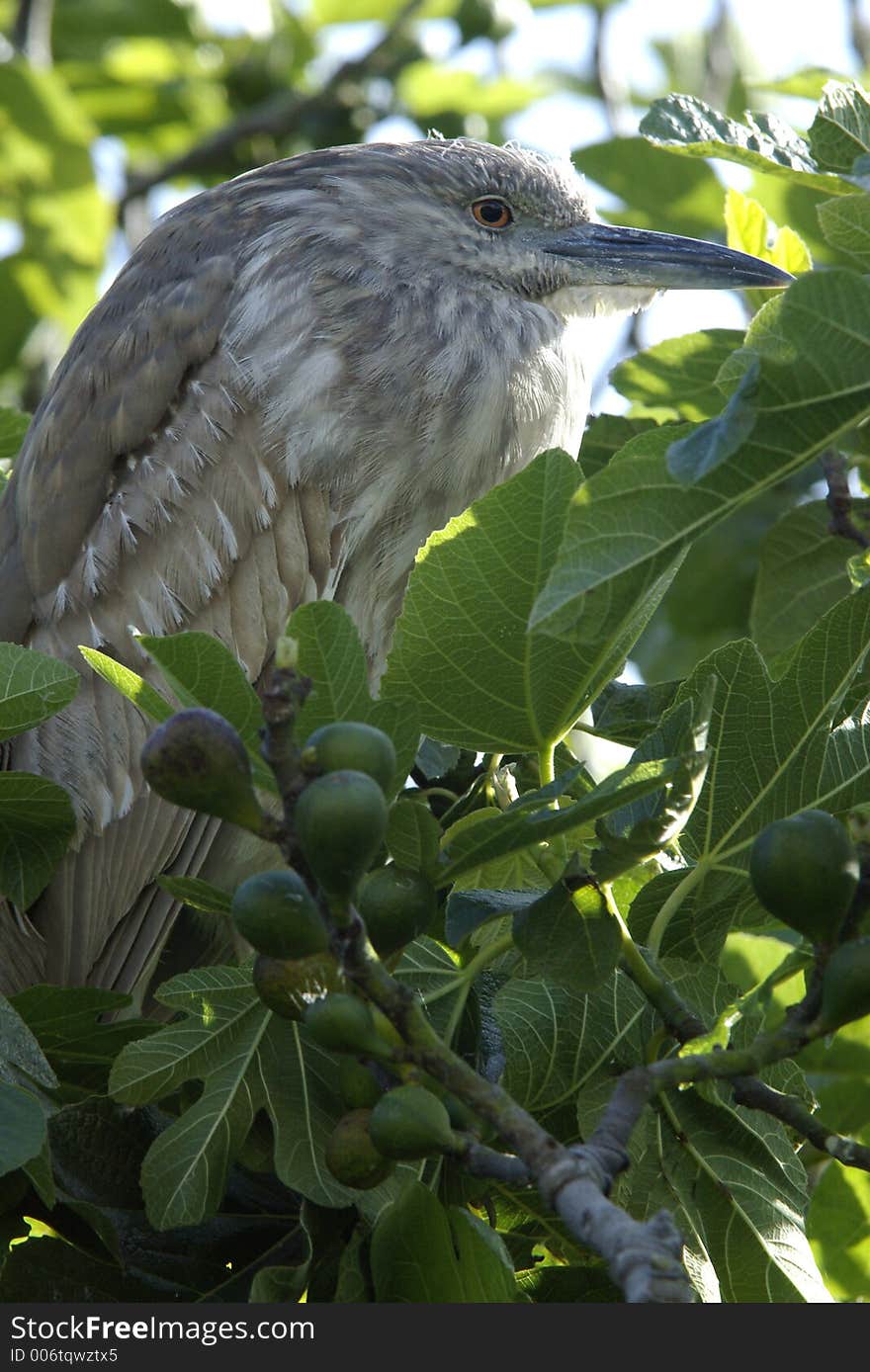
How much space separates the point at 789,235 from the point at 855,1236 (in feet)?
5.16

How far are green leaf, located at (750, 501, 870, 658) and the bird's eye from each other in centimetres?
123

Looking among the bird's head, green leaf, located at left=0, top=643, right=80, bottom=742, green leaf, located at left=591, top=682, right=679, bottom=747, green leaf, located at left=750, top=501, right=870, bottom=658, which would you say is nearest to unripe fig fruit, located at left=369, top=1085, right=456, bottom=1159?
green leaf, located at left=0, top=643, right=80, bottom=742

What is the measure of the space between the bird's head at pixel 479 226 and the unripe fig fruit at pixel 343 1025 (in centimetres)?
224

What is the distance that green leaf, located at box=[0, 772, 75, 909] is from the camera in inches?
75.7

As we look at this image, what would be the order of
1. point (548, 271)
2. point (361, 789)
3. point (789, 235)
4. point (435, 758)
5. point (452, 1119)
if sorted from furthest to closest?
point (548, 271) → point (789, 235) → point (435, 758) → point (452, 1119) → point (361, 789)

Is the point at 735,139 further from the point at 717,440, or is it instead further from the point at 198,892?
the point at 198,892

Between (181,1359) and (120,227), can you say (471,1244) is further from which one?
(120,227)

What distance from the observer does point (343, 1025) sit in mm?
1275

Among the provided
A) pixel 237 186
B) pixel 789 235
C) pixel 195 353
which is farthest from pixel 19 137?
pixel 789 235

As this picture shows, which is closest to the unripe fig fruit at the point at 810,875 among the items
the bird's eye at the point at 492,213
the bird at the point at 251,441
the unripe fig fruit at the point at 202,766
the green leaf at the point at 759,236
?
the unripe fig fruit at the point at 202,766

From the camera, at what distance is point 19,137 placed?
4.23 metres

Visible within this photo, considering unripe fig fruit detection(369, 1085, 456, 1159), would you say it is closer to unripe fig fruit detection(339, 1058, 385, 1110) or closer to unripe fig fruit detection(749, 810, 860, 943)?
Answer: unripe fig fruit detection(339, 1058, 385, 1110)

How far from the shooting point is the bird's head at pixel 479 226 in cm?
331

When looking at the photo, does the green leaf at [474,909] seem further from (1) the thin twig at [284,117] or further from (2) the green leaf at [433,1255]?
(1) the thin twig at [284,117]
